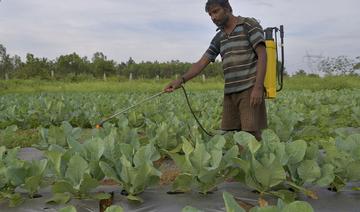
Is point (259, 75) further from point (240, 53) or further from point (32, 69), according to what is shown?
point (32, 69)

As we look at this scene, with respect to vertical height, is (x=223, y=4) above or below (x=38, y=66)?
below

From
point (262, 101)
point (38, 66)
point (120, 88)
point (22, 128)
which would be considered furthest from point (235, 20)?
point (38, 66)

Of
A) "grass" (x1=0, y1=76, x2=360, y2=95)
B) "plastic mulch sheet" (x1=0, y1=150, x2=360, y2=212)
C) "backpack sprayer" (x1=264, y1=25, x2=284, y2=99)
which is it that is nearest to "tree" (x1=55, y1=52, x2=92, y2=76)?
"grass" (x1=0, y1=76, x2=360, y2=95)

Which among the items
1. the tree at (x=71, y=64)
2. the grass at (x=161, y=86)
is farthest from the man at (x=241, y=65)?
the tree at (x=71, y=64)

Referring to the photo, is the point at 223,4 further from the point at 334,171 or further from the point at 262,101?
the point at 334,171

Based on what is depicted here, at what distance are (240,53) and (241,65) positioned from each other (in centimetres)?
9

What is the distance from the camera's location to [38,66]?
3006 cm

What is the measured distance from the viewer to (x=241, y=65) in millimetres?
3184

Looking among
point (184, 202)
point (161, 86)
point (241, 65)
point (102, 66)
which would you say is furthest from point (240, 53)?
point (102, 66)

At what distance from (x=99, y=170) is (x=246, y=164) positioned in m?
0.82

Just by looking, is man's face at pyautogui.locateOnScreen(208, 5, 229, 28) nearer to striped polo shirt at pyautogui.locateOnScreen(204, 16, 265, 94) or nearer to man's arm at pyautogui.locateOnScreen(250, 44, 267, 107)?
striped polo shirt at pyautogui.locateOnScreen(204, 16, 265, 94)

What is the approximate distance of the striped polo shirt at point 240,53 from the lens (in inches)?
121

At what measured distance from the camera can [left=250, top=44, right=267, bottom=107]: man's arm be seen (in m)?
3.02

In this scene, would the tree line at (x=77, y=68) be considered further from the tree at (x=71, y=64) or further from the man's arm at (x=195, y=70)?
the man's arm at (x=195, y=70)
